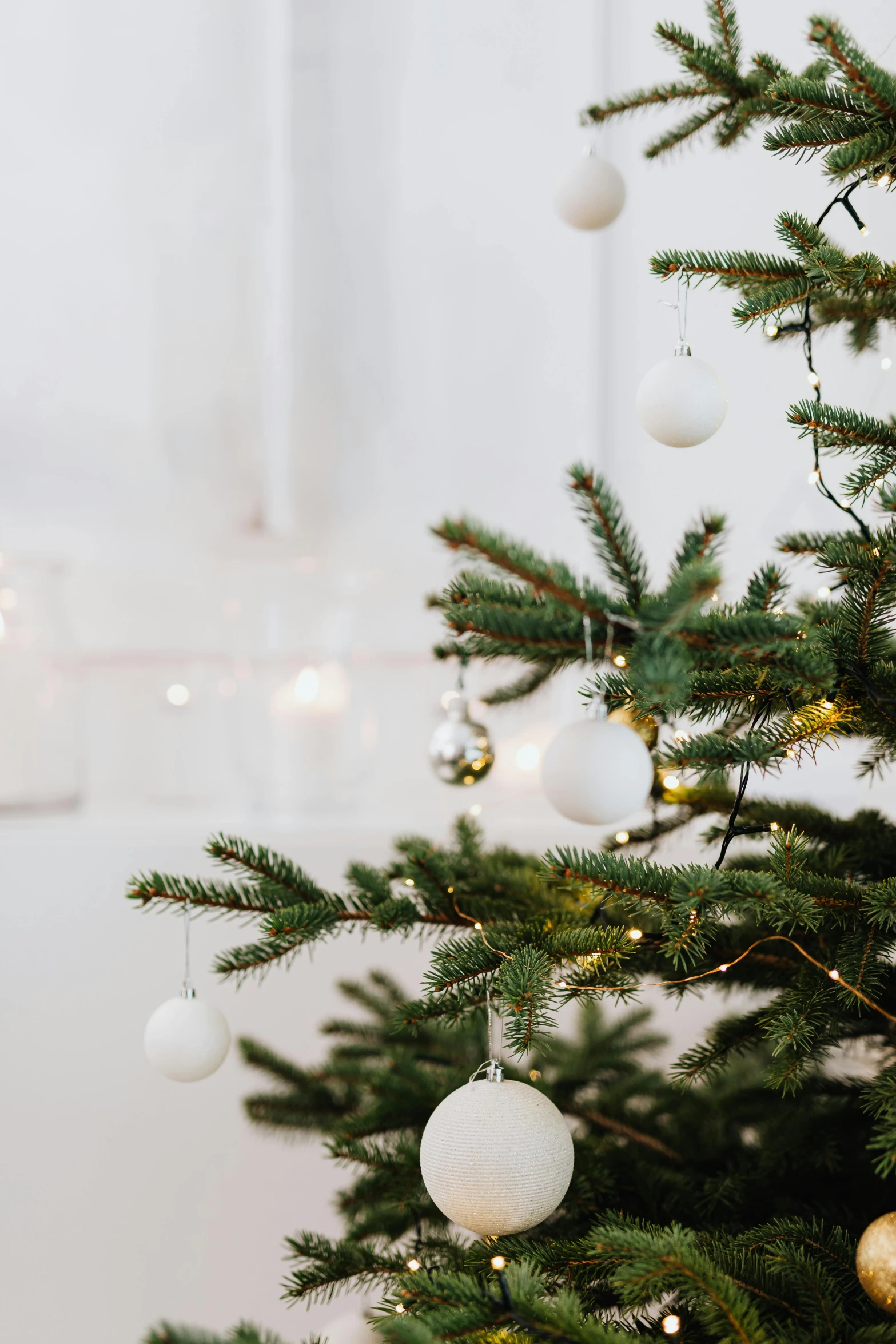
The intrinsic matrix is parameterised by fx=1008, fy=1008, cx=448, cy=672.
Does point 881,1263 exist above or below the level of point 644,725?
below

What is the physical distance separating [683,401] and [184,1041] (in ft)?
1.57

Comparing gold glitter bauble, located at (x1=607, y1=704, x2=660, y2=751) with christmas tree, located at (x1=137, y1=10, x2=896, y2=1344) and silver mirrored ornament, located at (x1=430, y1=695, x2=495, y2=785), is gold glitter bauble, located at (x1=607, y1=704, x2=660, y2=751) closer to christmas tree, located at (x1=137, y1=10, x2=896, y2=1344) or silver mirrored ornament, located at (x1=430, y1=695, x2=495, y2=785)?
christmas tree, located at (x1=137, y1=10, x2=896, y2=1344)

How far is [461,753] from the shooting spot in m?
0.82

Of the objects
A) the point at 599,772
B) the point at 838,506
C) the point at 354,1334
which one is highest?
the point at 838,506

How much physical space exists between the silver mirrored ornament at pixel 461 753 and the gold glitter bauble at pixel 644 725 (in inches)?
5.1

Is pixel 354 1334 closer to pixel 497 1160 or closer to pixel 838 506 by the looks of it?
pixel 497 1160

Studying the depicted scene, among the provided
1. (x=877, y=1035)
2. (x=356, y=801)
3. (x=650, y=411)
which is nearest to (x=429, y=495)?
(x=356, y=801)

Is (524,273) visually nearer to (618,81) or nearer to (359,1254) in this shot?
(618,81)

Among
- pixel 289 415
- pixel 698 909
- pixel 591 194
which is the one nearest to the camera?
pixel 698 909

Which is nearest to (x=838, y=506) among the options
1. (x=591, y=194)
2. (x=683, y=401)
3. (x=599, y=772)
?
(x=683, y=401)

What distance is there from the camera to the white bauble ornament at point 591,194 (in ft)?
2.34

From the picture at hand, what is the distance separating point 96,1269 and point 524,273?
1371 mm

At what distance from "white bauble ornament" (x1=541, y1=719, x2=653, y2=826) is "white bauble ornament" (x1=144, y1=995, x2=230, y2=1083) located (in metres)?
0.28

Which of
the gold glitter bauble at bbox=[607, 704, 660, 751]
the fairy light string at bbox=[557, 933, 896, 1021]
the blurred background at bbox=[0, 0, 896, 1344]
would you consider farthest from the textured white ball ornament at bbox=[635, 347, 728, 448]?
the blurred background at bbox=[0, 0, 896, 1344]
